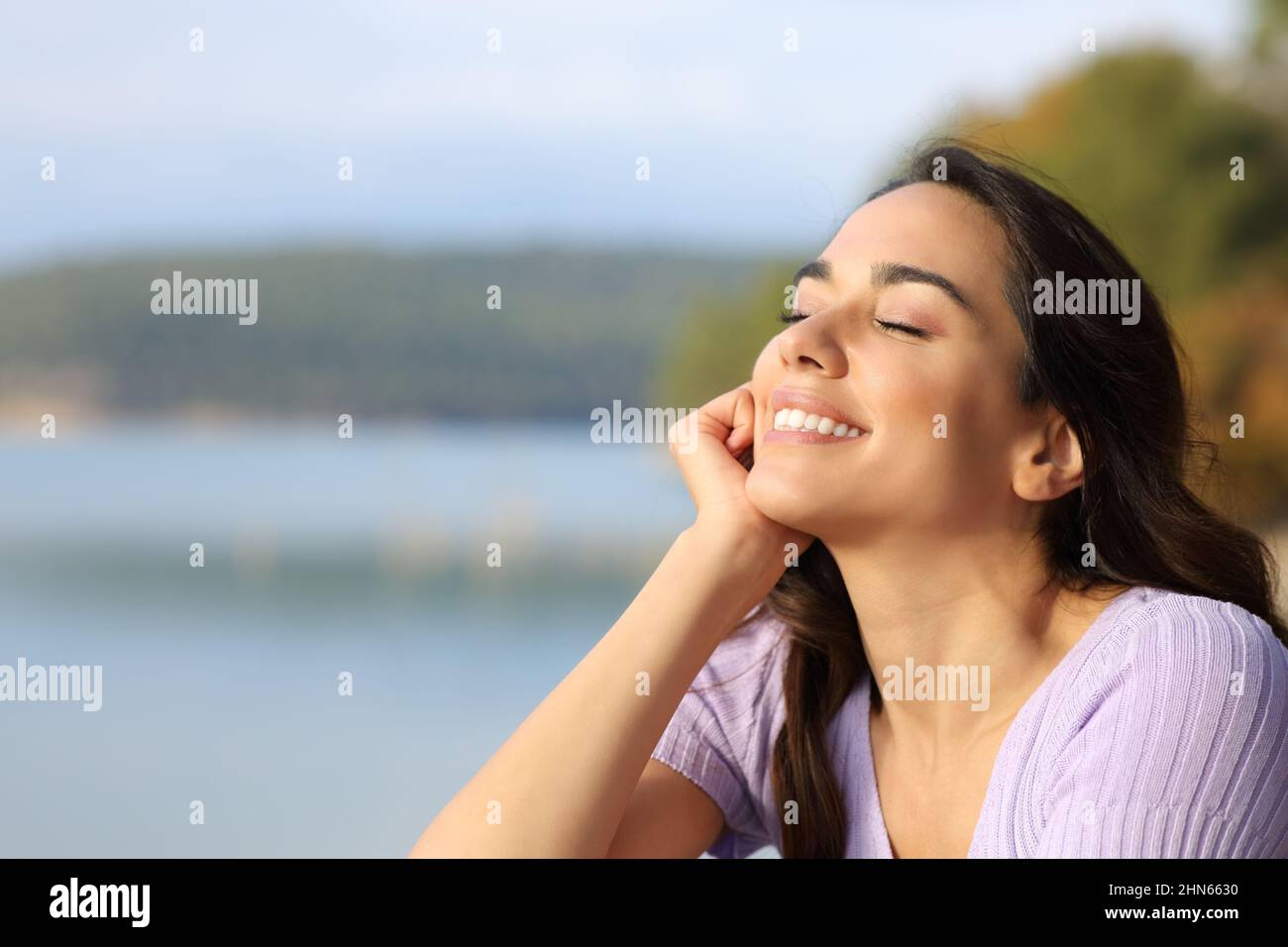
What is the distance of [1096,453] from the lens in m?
1.75

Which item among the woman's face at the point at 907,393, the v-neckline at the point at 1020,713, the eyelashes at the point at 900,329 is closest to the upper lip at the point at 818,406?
the woman's face at the point at 907,393

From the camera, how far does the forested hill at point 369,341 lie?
2719 cm

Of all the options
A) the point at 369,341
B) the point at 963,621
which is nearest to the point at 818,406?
the point at 963,621

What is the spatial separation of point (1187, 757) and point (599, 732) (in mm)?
651

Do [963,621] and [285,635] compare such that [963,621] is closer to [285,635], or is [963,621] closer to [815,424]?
[815,424]

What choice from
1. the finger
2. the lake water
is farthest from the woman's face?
the lake water

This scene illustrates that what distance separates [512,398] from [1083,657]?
25.8 metres

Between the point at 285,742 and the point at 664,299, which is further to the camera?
the point at 664,299

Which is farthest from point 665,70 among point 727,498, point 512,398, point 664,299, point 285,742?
point 727,498

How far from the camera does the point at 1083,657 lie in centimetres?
159

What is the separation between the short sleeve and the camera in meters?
1.82
